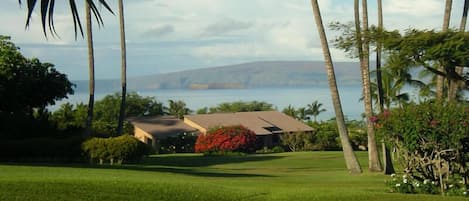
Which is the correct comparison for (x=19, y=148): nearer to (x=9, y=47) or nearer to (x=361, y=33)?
(x=9, y=47)

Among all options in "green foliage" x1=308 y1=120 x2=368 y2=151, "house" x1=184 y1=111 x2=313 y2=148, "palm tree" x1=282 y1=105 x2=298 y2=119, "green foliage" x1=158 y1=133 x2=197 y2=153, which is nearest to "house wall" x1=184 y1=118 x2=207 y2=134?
"house" x1=184 y1=111 x2=313 y2=148

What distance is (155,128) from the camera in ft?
232

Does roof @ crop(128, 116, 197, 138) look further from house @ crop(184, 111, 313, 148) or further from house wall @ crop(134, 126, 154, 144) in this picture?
house @ crop(184, 111, 313, 148)

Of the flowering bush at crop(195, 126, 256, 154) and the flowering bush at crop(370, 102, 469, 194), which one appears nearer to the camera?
the flowering bush at crop(370, 102, 469, 194)

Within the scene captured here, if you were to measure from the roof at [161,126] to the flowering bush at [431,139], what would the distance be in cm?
5226

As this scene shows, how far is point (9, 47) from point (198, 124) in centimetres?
3341

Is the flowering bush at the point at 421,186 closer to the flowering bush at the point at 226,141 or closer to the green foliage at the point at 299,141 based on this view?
the flowering bush at the point at 226,141

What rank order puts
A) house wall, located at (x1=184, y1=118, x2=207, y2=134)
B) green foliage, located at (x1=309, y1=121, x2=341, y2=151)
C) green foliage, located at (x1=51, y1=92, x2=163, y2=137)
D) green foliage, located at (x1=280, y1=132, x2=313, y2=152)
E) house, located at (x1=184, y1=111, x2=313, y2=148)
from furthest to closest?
house wall, located at (x1=184, y1=118, x2=207, y2=134) → house, located at (x1=184, y1=111, x2=313, y2=148) → green foliage, located at (x1=280, y1=132, x2=313, y2=152) → green foliage, located at (x1=309, y1=121, x2=341, y2=151) → green foliage, located at (x1=51, y1=92, x2=163, y2=137)

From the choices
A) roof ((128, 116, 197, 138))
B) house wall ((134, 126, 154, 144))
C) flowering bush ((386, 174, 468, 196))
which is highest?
roof ((128, 116, 197, 138))

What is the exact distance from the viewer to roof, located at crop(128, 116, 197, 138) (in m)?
69.2

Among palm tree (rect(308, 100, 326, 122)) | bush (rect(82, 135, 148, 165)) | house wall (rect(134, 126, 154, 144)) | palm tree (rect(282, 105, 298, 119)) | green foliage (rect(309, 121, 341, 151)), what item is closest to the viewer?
bush (rect(82, 135, 148, 165))

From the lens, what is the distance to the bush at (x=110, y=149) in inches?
1339

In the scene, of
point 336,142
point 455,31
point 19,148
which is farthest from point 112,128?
point 455,31

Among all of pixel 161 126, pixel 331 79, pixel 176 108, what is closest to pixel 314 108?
pixel 176 108
